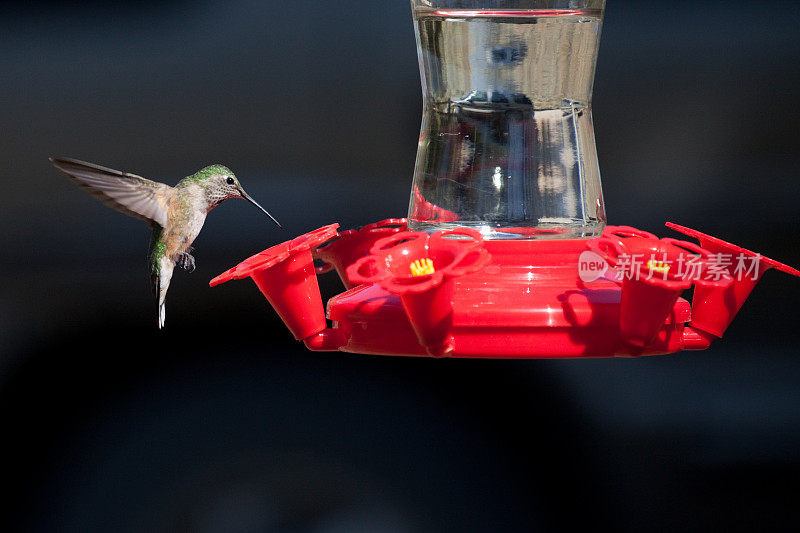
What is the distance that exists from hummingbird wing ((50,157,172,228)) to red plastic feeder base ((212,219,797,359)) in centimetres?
101

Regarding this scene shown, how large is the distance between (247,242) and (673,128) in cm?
180

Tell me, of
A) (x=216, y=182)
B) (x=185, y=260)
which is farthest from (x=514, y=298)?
(x=185, y=260)

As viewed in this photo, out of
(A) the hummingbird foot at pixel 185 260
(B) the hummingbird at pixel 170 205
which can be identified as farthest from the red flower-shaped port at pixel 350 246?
(A) the hummingbird foot at pixel 185 260

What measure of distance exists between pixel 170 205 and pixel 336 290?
2.94ft

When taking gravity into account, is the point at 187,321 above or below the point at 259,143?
below

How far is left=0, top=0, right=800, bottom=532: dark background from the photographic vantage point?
3852 mm

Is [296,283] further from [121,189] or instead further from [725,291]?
[121,189]

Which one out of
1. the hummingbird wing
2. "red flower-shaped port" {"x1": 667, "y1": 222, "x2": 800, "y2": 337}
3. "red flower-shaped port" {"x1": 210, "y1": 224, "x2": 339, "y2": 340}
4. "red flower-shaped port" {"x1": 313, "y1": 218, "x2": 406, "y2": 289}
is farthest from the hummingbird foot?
"red flower-shaped port" {"x1": 667, "y1": 222, "x2": 800, "y2": 337}

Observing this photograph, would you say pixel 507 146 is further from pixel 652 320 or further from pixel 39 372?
pixel 39 372

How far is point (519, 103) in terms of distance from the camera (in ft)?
6.25

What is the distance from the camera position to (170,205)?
316cm

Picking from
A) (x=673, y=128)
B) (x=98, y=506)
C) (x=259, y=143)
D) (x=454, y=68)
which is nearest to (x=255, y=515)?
(x=98, y=506)

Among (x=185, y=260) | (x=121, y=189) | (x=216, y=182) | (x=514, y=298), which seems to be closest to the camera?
(x=514, y=298)

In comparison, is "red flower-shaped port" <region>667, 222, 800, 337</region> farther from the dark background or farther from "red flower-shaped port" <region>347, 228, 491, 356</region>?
the dark background
